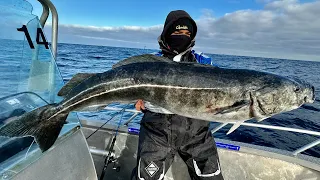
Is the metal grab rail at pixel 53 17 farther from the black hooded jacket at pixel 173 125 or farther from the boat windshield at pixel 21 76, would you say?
the black hooded jacket at pixel 173 125

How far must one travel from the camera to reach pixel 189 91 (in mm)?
3197

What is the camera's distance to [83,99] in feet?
10.6

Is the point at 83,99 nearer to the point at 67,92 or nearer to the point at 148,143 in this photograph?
the point at 67,92

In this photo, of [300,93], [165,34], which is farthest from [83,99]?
[300,93]

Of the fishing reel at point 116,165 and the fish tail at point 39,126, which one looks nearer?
the fish tail at point 39,126

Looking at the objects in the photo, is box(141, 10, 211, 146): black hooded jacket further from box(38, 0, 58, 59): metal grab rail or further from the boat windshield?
box(38, 0, 58, 59): metal grab rail

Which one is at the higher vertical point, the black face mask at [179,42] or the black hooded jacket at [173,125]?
the black face mask at [179,42]

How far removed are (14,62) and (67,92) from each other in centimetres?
66

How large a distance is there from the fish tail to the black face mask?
1927 millimetres

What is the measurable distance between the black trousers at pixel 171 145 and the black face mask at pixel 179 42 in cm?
107

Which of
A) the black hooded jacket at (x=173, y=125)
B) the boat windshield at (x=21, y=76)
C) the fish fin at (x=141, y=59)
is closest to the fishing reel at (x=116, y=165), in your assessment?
the black hooded jacket at (x=173, y=125)

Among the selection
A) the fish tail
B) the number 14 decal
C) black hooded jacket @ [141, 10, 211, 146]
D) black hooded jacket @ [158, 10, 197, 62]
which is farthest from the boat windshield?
black hooded jacket @ [158, 10, 197, 62]

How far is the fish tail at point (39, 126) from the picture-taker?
102 inches

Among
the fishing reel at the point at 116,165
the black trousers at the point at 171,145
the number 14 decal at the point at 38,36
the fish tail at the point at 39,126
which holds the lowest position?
the fishing reel at the point at 116,165
